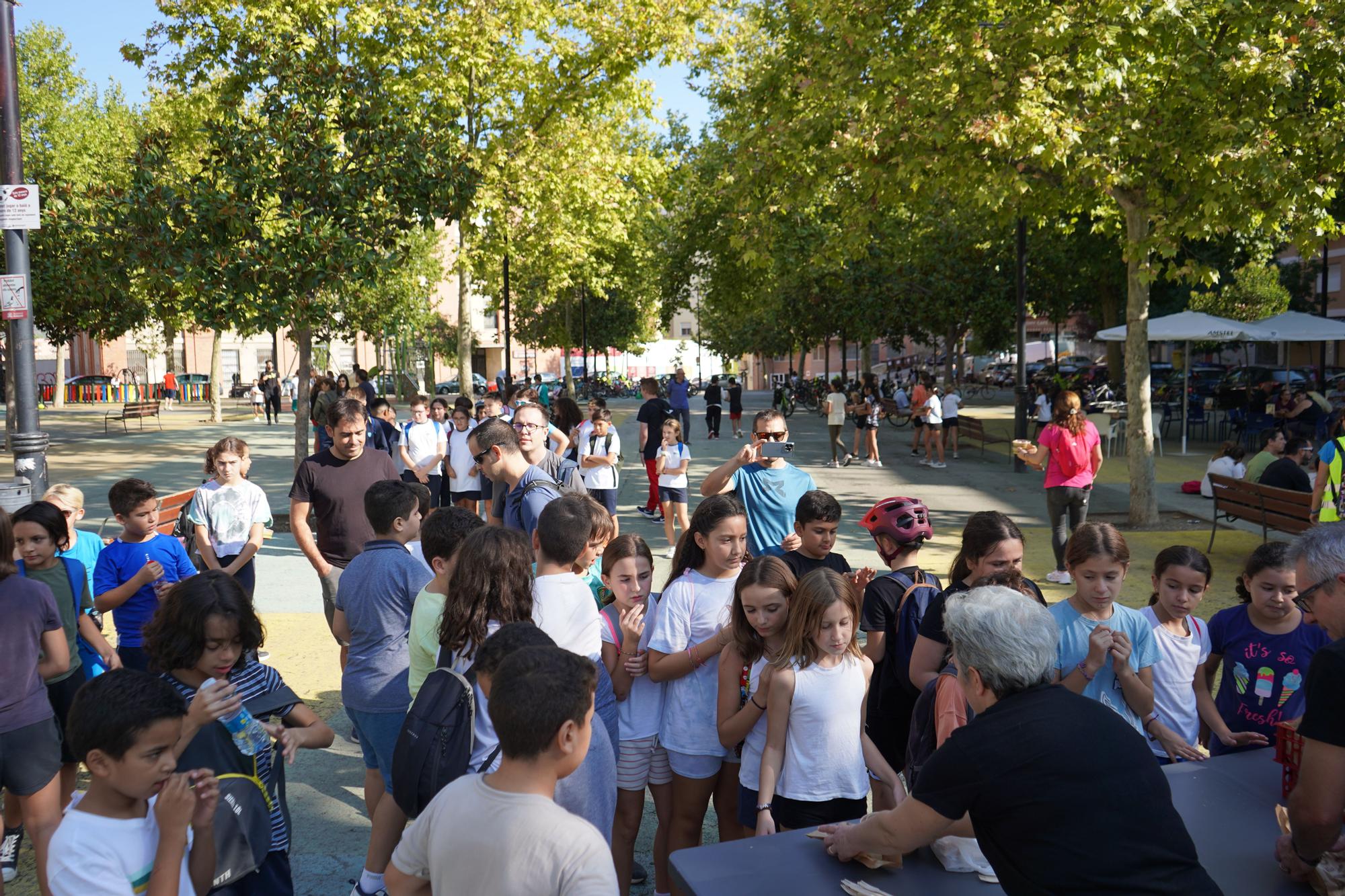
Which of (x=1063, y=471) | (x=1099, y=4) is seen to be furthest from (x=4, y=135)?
(x=1099, y=4)

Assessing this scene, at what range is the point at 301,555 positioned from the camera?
11.0m

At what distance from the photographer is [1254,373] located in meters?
29.0

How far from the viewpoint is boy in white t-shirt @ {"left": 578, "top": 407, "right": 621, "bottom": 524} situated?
10.0 meters

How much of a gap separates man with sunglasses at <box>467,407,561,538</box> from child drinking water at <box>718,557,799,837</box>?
1742 millimetres

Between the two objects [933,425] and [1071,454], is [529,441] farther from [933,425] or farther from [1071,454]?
[933,425]

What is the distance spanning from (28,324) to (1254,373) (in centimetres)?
3028

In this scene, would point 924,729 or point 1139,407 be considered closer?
point 924,729

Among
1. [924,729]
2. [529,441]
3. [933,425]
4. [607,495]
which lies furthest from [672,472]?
[933,425]

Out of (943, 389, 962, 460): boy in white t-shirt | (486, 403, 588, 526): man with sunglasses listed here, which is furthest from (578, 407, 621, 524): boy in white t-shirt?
(943, 389, 962, 460): boy in white t-shirt

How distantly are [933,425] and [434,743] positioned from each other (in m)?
16.8

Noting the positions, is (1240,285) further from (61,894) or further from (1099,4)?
(61,894)

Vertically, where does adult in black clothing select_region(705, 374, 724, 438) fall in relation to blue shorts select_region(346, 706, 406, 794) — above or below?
above

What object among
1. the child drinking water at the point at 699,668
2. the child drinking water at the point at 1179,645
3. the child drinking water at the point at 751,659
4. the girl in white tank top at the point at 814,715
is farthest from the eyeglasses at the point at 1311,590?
the child drinking water at the point at 699,668

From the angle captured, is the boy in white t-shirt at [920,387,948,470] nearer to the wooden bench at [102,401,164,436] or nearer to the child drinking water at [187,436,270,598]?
the child drinking water at [187,436,270,598]
